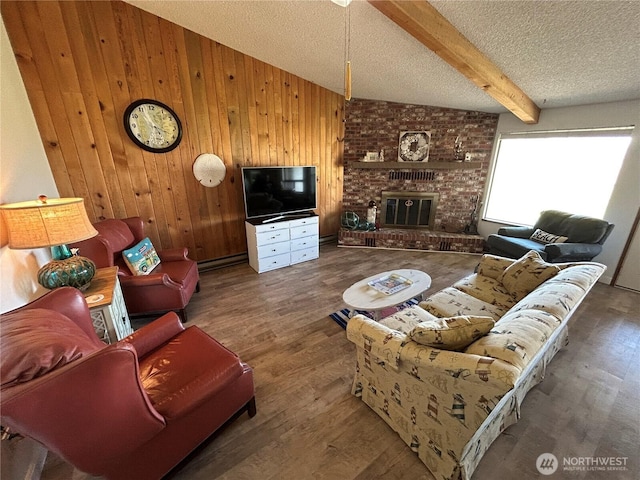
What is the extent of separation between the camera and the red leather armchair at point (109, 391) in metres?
0.78

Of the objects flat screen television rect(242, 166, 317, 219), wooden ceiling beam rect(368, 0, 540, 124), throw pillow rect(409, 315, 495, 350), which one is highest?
wooden ceiling beam rect(368, 0, 540, 124)

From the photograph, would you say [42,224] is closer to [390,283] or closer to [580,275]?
[390,283]

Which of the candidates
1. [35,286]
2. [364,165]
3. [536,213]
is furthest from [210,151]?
[536,213]

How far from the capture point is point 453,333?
4.03 ft

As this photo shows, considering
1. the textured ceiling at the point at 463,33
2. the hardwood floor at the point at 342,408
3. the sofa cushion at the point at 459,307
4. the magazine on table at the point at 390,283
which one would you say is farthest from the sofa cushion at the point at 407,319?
the textured ceiling at the point at 463,33

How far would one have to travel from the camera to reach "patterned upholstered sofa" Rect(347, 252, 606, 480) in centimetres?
106

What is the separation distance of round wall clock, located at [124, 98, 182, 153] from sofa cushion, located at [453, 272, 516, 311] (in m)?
3.57

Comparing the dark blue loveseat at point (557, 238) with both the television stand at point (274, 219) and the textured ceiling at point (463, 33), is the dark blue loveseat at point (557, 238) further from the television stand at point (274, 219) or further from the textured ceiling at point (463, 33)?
the television stand at point (274, 219)

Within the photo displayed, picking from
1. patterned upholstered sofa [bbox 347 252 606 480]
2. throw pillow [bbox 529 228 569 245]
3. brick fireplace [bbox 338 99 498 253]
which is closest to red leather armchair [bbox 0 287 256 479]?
patterned upholstered sofa [bbox 347 252 606 480]

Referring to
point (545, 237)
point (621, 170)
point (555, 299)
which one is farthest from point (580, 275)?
point (621, 170)

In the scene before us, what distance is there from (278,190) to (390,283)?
212cm

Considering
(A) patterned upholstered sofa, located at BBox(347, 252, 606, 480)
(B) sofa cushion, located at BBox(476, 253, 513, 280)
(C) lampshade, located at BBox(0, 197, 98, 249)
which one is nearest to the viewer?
(A) patterned upholstered sofa, located at BBox(347, 252, 606, 480)

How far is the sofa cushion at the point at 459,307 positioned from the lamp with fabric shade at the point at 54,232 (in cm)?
254

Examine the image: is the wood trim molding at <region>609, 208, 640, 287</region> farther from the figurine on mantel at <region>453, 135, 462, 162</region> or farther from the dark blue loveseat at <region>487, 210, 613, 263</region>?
the figurine on mantel at <region>453, 135, 462, 162</region>
